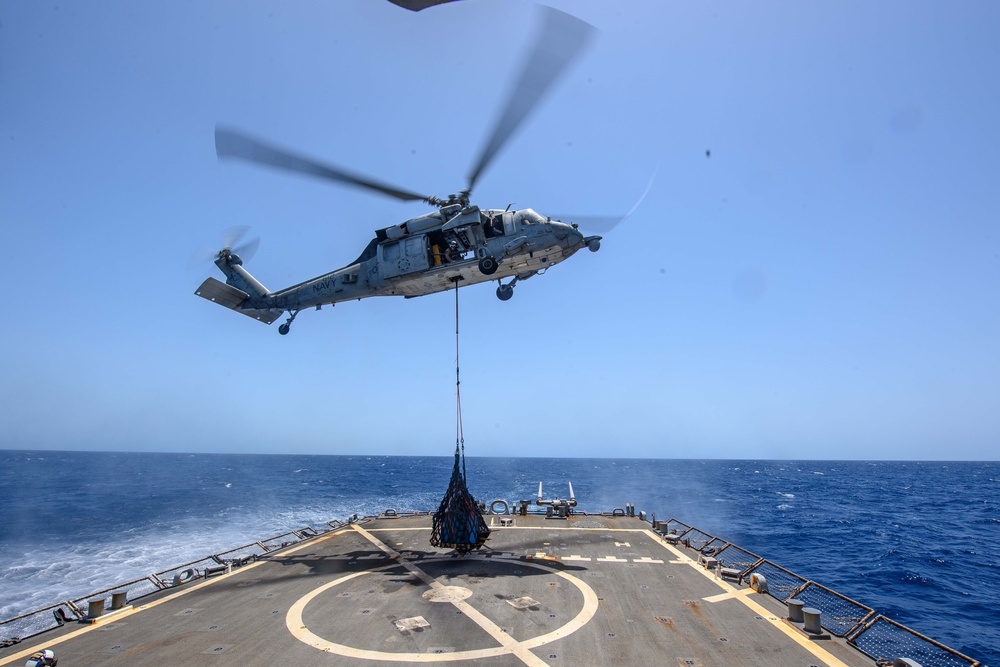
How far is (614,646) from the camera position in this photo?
440 inches

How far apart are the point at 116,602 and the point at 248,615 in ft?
13.2

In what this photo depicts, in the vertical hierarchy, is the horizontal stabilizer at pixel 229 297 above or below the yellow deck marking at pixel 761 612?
above

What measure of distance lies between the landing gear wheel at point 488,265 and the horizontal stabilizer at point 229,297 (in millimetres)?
10529

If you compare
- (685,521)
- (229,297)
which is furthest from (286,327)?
(685,521)

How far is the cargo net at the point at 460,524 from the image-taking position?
698 inches

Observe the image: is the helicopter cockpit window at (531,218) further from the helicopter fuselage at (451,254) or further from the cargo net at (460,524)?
the cargo net at (460,524)

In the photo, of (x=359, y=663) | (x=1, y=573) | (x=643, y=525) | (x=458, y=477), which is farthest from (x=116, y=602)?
(x=1, y=573)

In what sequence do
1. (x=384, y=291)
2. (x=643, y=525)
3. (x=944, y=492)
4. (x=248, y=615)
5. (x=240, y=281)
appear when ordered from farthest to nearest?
1. (x=944, y=492)
2. (x=643, y=525)
3. (x=240, y=281)
4. (x=384, y=291)
5. (x=248, y=615)

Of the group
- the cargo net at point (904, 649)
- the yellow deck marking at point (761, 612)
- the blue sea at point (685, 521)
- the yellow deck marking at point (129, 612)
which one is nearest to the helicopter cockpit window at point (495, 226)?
the yellow deck marking at point (761, 612)

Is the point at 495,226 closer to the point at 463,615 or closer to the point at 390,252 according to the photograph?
the point at 390,252

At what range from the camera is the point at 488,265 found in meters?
18.5

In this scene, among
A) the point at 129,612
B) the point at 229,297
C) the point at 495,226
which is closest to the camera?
the point at 129,612

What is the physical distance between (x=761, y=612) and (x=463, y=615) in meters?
7.80

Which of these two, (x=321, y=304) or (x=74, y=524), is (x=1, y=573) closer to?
(x=74, y=524)
